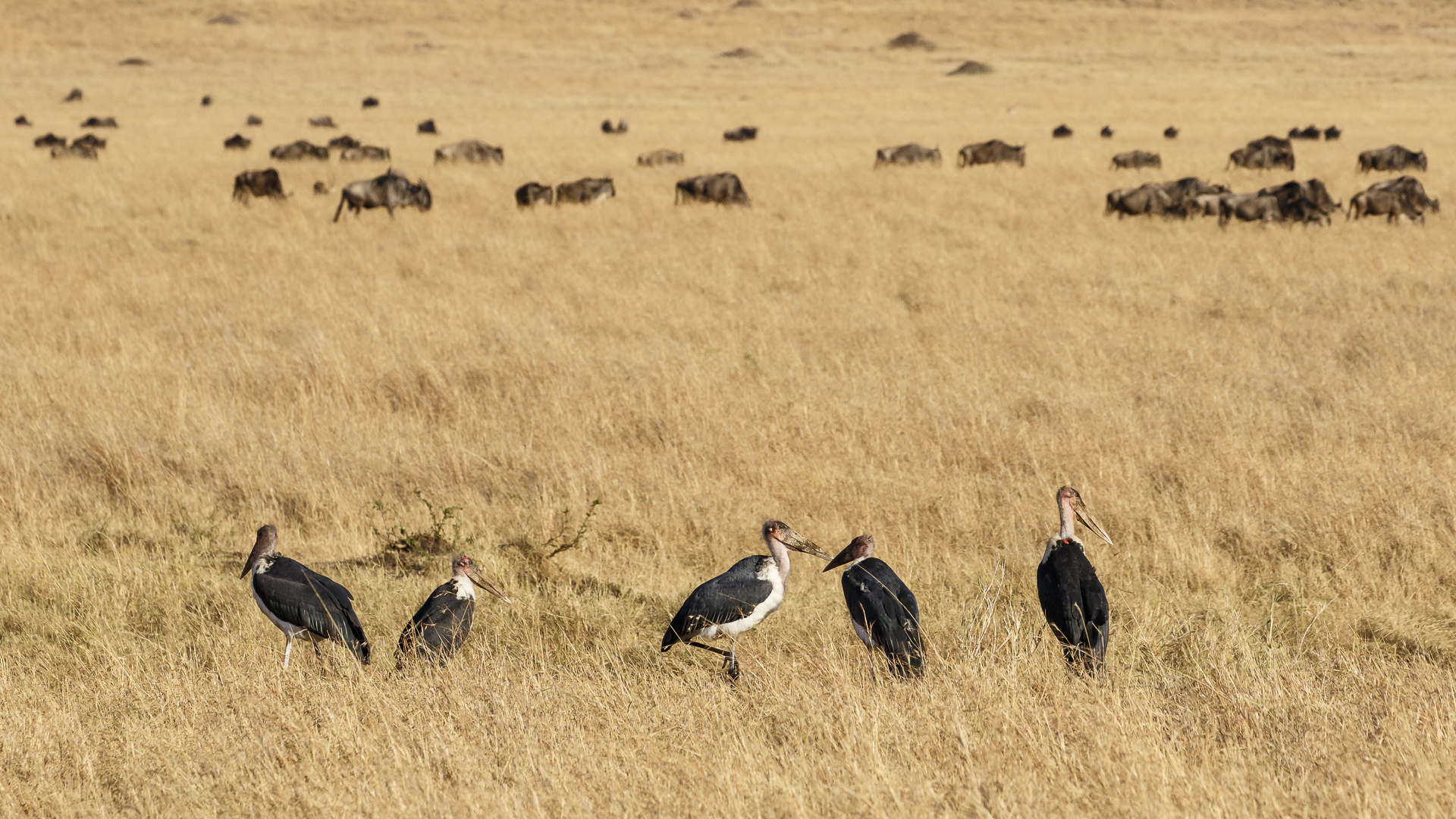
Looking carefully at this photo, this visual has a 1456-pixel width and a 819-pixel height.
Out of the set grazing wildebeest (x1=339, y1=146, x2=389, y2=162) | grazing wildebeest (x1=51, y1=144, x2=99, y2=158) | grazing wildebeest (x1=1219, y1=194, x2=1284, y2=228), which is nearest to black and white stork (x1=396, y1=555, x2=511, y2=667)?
grazing wildebeest (x1=1219, y1=194, x2=1284, y2=228)

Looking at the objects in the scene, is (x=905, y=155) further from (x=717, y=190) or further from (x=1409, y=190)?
(x=1409, y=190)

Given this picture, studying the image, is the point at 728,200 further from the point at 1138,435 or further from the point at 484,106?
the point at 484,106

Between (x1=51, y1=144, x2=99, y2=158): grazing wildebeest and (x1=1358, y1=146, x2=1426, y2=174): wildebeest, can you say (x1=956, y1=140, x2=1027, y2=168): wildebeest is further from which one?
(x1=51, y1=144, x2=99, y2=158): grazing wildebeest

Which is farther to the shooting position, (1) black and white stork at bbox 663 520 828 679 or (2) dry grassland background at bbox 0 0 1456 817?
(1) black and white stork at bbox 663 520 828 679

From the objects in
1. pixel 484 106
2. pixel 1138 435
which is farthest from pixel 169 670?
pixel 484 106

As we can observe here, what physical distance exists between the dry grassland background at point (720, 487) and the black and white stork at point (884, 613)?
113 mm

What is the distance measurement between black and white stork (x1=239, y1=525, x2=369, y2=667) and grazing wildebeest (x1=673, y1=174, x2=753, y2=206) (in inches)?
602

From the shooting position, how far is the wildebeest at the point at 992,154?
2603 centimetres

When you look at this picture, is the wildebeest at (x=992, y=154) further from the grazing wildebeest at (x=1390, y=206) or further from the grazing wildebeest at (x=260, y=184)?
the grazing wildebeest at (x=260, y=184)

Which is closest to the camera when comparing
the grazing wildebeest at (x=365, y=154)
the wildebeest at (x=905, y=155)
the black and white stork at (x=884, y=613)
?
the black and white stork at (x=884, y=613)

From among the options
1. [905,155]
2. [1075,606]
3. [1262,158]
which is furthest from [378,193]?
[1262,158]

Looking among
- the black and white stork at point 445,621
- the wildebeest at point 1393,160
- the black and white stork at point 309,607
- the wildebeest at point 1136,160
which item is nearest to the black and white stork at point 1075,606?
the black and white stork at point 445,621

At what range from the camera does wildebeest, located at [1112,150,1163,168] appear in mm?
24438

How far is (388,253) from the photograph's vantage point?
15648 millimetres
